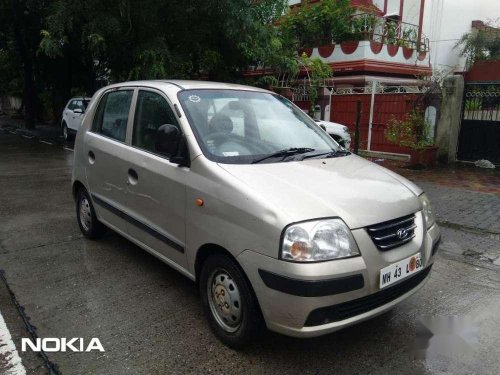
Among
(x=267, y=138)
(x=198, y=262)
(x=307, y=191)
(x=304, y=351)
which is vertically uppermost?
(x=267, y=138)

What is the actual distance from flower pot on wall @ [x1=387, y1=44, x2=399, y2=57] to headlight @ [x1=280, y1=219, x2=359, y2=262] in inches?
620

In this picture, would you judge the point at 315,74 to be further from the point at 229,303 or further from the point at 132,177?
the point at 229,303

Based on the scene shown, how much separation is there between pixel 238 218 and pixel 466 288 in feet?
8.52

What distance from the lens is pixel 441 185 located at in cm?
848

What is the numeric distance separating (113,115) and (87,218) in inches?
51.4

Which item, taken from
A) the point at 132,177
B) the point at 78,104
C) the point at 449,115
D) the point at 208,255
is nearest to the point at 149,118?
the point at 132,177

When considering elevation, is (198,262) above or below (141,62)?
below

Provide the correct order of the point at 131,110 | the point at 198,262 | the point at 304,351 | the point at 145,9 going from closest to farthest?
the point at 304,351
the point at 198,262
the point at 131,110
the point at 145,9

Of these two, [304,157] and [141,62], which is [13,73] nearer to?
[141,62]

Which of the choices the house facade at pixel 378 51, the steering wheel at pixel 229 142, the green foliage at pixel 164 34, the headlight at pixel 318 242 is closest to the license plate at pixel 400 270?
the headlight at pixel 318 242

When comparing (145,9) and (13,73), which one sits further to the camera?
(13,73)

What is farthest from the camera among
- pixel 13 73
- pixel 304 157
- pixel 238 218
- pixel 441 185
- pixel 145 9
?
pixel 13 73

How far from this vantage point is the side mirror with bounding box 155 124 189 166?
10.5ft

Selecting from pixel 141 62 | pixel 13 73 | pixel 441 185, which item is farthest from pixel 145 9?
pixel 13 73
